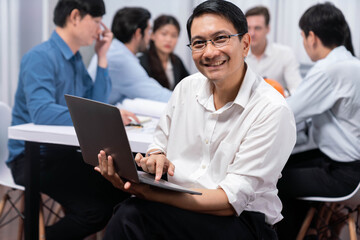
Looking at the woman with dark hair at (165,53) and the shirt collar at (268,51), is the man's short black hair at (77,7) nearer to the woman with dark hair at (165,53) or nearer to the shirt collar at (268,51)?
the woman with dark hair at (165,53)

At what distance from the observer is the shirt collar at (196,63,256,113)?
1429 mm

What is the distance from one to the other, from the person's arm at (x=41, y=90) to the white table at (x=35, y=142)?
1.7 inches

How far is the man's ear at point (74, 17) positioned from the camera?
2174 millimetres

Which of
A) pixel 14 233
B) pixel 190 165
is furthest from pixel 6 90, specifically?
pixel 190 165

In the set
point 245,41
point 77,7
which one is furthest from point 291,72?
point 245,41

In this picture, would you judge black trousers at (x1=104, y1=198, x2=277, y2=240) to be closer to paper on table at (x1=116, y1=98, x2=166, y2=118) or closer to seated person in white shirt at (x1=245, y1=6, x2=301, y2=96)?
paper on table at (x1=116, y1=98, x2=166, y2=118)

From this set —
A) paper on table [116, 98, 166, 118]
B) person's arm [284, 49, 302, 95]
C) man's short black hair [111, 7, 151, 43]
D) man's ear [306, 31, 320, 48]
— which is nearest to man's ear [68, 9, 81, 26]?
paper on table [116, 98, 166, 118]

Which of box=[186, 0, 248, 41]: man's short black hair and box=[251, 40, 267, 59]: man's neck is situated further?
box=[251, 40, 267, 59]: man's neck

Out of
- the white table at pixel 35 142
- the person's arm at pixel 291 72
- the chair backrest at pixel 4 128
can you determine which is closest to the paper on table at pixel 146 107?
the white table at pixel 35 142

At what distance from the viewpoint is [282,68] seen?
371 cm

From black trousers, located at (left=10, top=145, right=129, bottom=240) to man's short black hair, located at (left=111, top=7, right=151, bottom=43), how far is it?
114 cm

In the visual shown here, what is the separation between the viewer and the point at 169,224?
1351 millimetres

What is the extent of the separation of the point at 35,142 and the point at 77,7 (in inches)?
29.7

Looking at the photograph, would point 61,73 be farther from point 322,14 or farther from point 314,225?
point 314,225
